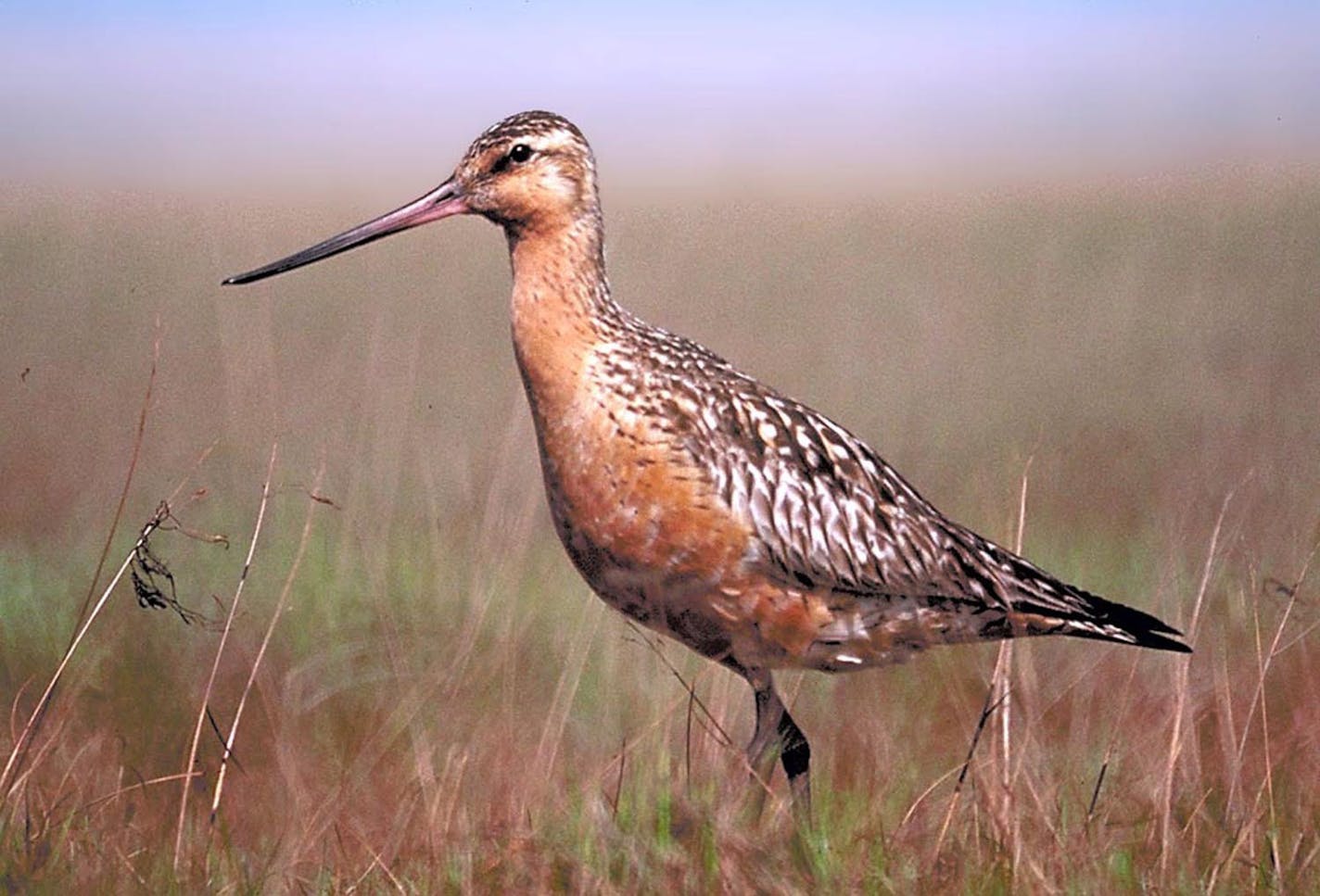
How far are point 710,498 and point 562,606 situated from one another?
1.86 m

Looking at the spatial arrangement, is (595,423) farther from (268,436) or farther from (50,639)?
(268,436)

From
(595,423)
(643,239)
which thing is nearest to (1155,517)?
(595,423)

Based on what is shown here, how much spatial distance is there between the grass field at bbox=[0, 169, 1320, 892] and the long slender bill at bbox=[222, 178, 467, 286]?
1.32 ft

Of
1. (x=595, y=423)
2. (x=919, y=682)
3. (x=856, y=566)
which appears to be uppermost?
(x=595, y=423)

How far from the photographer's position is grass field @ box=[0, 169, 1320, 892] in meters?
4.00

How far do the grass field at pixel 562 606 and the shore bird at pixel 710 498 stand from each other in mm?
Result: 257

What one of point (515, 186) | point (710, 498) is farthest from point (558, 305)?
point (710, 498)

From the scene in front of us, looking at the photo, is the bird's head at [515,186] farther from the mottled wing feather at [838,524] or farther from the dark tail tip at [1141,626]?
the dark tail tip at [1141,626]

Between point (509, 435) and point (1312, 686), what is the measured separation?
8.19 feet

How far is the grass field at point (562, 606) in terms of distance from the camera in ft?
13.1

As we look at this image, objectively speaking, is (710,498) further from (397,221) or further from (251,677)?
(251,677)

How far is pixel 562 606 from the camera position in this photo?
651cm

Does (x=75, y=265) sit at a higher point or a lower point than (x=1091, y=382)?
higher

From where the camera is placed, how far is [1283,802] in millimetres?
4418
